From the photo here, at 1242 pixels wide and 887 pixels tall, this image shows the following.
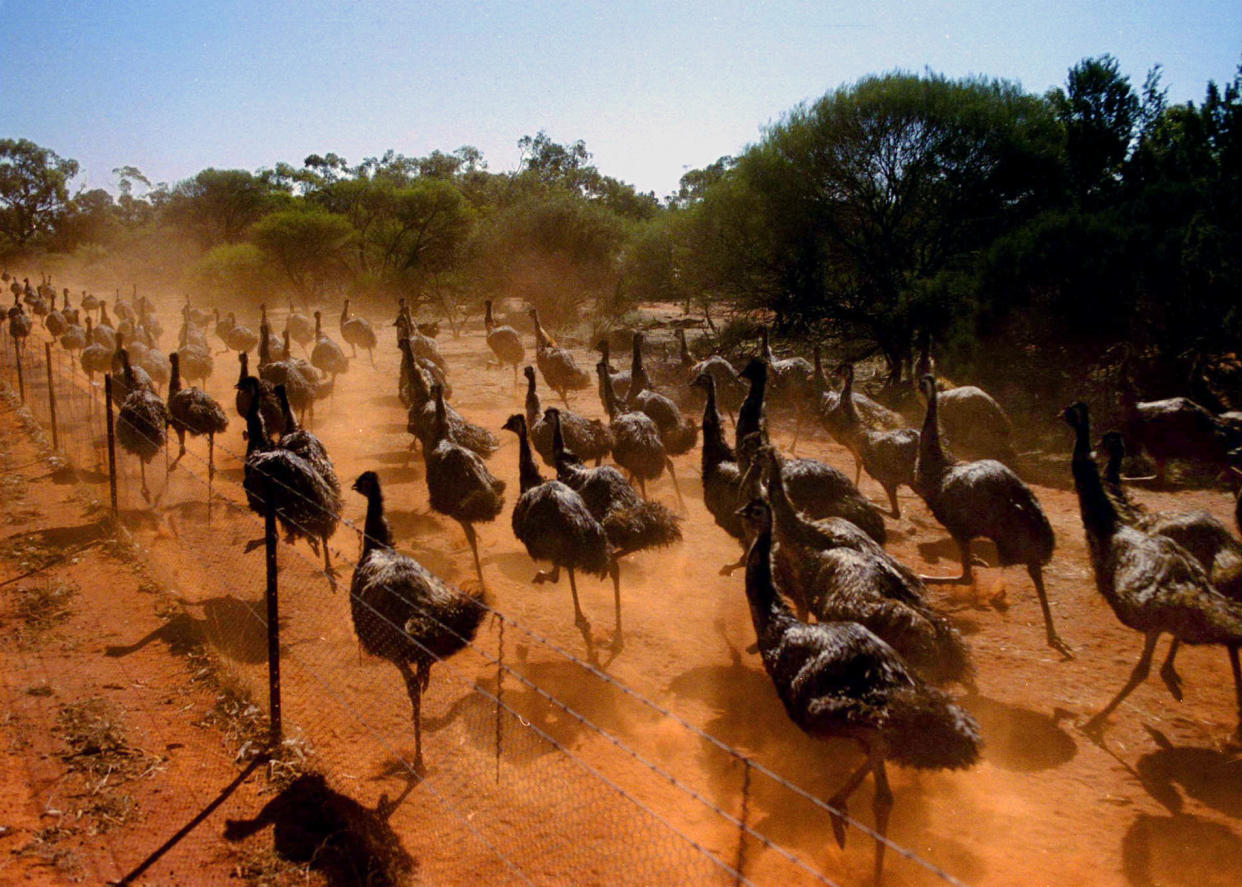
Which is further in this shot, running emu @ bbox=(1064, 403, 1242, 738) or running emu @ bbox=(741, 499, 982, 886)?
running emu @ bbox=(1064, 403, 1242, 738)

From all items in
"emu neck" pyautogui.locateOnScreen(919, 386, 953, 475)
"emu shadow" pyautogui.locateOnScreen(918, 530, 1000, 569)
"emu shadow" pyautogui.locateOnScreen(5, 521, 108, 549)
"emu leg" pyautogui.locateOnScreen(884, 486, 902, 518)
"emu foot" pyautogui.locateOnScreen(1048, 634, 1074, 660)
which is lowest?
"emu shadow" pyautogui.locateOnScreen(5, 521, 108, 549)

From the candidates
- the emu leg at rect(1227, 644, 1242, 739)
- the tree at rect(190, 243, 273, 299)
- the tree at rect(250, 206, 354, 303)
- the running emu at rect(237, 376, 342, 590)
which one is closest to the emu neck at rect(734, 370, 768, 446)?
the running emu at rect(237, 376, 342, 590)

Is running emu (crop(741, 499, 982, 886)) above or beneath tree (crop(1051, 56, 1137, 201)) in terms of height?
beneath

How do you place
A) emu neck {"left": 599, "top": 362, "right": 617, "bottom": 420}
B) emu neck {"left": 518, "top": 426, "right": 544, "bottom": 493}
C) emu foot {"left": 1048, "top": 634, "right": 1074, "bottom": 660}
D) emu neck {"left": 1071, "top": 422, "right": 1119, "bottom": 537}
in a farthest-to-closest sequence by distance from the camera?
1. emu neck {"left": 599, "top": 362, "right": 617, "bottom": 420}
2. emu neck {"left": 518, "top": 426, "right": 544, "bottom": 493}
3. emu foot {"left": 1048, "top": 634, "right": 1074, "bottom": 660}
4. emu neck {"left": 1071, "top": 422, "right": 1119, "bottom": 537}

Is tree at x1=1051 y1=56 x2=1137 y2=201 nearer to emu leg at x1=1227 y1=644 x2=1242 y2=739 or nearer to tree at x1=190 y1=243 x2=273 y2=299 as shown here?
emu leg at x1=1227 y1=644 x2=1242 y2=739

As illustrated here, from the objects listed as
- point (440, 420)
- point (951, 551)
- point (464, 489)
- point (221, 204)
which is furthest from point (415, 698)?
point (221, 204)

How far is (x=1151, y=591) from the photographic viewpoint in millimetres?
5809

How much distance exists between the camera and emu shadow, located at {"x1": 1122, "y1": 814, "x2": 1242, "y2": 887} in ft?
14.8

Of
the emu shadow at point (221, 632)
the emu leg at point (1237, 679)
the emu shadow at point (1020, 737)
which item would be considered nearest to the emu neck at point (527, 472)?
the emu shadow at point (221, 632)

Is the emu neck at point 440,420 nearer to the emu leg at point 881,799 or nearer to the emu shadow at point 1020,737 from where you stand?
the emu shadow at point 1020,737

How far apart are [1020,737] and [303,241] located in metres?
34.4

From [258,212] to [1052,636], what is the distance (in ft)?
169

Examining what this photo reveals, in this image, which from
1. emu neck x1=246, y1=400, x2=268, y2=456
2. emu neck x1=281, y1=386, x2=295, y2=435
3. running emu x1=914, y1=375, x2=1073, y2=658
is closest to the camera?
running emu x1=914, y1=375, x2=1073, y2=658

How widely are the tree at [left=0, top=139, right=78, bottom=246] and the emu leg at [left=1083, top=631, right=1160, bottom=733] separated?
67621 millimetres
